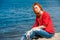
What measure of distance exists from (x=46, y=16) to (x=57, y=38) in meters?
0.68

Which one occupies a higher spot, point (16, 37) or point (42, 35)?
point (42, 35)

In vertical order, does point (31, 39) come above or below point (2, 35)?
above

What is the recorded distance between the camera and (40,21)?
255 inches

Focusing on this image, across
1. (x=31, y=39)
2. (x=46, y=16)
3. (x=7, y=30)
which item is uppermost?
(x=46, y=16)

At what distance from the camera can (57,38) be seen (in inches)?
261

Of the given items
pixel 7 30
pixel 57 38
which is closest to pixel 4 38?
pixel 7 30

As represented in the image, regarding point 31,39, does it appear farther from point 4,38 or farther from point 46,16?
point 4,38

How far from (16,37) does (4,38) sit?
1.64 ft

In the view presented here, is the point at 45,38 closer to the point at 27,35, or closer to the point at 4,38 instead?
the point at 27,35

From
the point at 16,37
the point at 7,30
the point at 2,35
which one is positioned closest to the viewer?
the point at 16,37

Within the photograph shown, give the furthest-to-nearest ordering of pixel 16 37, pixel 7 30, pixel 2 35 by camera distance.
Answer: pixel 7 30
pixel 2 35
pixel 16 37

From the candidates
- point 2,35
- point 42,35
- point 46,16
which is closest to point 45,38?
point 42,35

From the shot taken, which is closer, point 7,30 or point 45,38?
point 45,38

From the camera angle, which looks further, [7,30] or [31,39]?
[7,30]
